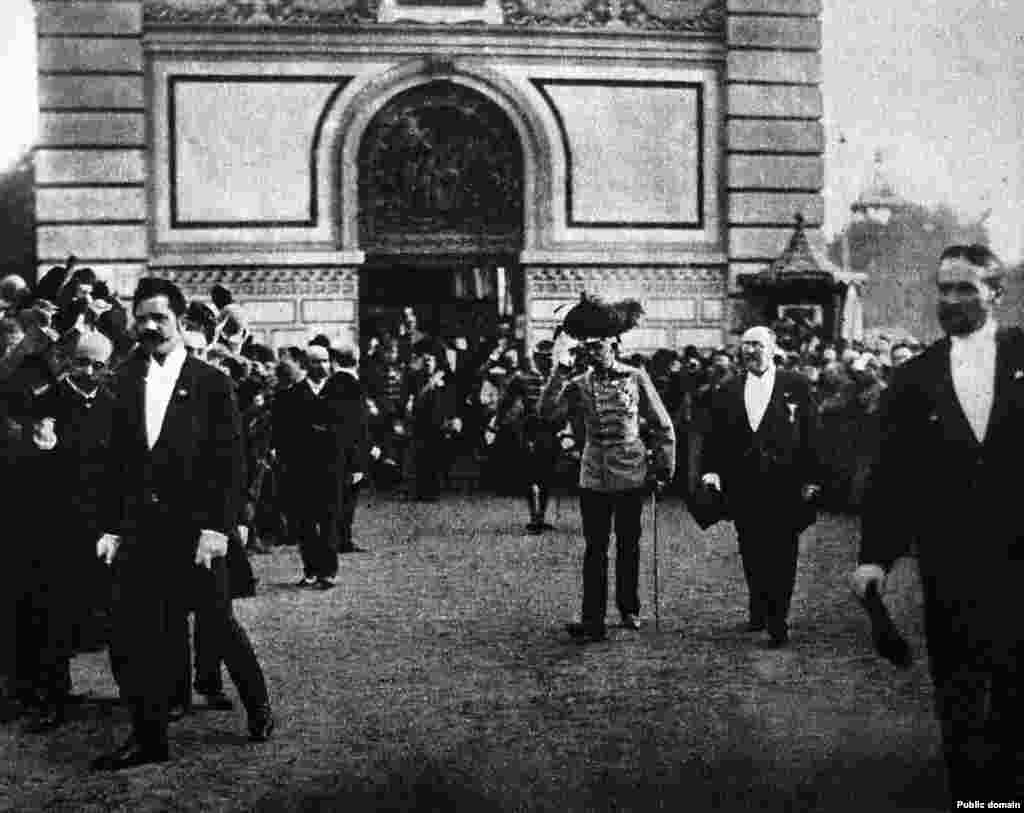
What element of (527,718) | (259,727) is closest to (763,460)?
(527,718)

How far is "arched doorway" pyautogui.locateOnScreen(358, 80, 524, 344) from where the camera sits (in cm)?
2314

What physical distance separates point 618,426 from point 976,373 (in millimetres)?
4987

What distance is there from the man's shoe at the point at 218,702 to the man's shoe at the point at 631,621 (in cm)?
314

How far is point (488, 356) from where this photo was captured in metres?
23.5

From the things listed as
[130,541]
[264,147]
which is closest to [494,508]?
[264,147]

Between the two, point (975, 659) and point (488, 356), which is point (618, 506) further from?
point (488, 356)

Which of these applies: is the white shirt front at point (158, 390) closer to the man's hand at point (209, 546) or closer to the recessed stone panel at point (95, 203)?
the man's hand at point (209, 546)

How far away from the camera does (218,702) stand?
8375 millimetres

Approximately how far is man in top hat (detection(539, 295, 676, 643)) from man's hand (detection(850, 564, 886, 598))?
15.1 feet

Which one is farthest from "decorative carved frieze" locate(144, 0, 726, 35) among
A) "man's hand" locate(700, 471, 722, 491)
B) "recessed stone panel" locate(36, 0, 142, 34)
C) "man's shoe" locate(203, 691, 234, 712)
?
"man's shoe" locate(203, 691, 234, 712)

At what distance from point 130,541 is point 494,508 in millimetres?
12191

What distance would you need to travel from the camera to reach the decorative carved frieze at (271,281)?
22.6 m

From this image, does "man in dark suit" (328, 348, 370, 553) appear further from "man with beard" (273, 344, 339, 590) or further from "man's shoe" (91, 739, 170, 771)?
"man's shoe" (91, 739, 170, 771)

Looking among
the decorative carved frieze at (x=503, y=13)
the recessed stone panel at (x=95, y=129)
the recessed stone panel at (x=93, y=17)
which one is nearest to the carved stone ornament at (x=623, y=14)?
the decorative carved frieze at (x=503, y=13)
